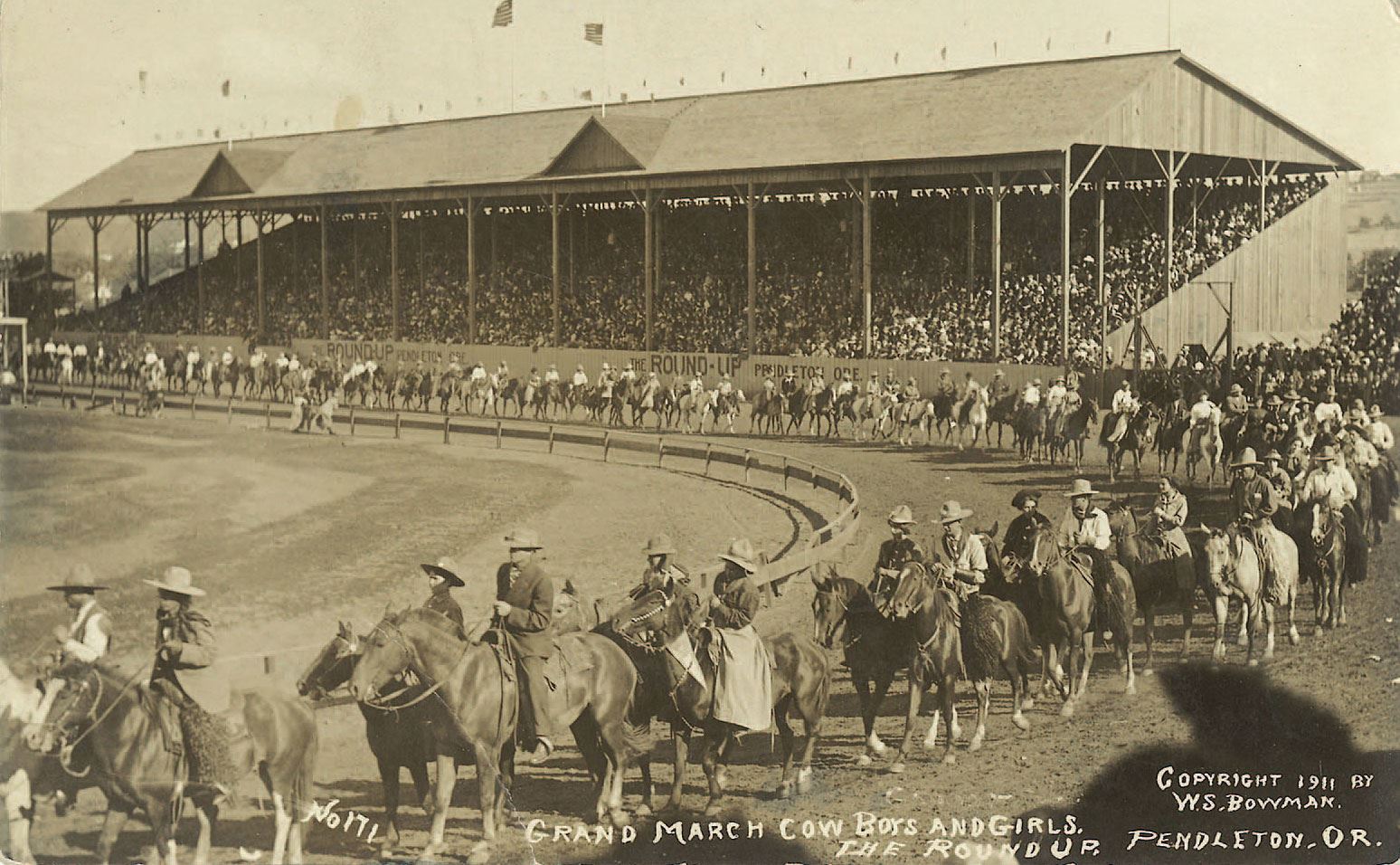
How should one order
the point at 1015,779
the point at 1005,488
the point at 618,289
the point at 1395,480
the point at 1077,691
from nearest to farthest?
the point at 1015,779, the point at 1077,691, the point at 1395,480, the point at 1005,488, the point at 618,289

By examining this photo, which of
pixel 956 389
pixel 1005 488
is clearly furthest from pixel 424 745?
pixel 956 389

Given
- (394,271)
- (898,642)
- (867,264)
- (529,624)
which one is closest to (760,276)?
(867,264)

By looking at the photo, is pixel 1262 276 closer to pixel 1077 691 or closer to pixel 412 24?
pixel 1077 691

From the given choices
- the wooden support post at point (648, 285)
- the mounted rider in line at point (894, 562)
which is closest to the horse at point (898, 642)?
the mounted rider in line at point (894, 562)

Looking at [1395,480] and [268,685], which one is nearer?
[268,685]

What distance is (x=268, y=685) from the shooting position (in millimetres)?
10266

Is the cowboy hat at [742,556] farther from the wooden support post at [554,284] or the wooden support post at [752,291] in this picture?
the wooden support post at [752,291]

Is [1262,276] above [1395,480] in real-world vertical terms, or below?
above

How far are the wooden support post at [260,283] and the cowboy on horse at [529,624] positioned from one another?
9.24 metres

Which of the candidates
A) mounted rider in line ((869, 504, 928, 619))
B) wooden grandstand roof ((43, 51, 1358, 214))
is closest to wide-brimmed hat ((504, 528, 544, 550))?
mounted rider in line ((869, 504, 928, 619))

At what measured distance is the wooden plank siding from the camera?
88.7 feet

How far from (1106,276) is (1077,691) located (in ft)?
64.6

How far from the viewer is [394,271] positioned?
67.6ft

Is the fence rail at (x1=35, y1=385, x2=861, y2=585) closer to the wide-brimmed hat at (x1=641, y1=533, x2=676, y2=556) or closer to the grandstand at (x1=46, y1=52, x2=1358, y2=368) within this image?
the grandstand at (x1=46, y1=52, x2=1358, y2=368)
